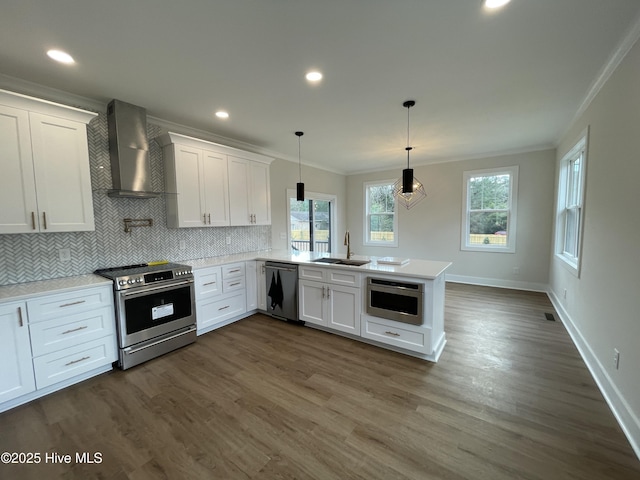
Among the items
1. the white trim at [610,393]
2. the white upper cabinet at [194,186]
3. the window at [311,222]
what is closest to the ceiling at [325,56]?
the white upper cabinet at [194,186]

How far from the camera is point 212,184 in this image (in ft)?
12.1

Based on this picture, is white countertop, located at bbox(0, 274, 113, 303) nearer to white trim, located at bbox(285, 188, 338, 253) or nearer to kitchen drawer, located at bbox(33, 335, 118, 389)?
kitchen drawer, located at bbox(33, 335, 118, 389)

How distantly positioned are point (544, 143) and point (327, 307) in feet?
15.8

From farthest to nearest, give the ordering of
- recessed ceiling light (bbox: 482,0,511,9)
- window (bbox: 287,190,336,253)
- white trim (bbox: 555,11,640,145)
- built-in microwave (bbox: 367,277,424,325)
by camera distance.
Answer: window (bbox: 287,190,336,253)
built-in microwave (bbox: 367,277,424,325)
white trim (bbox: 555,11,640,145)
recessed ceiling light (bbox: 482,0,511,9)

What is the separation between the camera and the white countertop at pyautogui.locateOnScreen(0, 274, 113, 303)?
2102 millimetres

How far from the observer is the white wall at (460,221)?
4.98 meters

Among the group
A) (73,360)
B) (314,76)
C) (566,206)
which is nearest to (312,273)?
(314,76)

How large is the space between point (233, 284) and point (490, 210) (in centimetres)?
510

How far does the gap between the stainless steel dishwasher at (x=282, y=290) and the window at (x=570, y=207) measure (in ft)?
11.2

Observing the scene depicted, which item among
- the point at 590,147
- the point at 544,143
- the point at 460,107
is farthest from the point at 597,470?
the point at 544,143

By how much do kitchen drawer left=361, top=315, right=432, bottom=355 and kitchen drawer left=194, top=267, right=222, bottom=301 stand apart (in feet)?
6.24

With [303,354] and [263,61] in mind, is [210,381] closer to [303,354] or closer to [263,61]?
[303,354]

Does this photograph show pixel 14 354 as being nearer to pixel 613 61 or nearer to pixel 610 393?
pixel 610 393

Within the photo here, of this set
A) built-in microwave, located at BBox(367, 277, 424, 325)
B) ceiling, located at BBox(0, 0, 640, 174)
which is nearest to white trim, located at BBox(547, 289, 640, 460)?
built-in microwave, located at BBox(367, 277, 424, 325)
